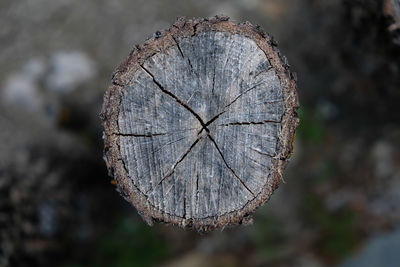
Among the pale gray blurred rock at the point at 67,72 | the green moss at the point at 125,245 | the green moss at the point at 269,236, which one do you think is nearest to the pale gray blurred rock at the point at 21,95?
the pale gray blurred rock at the point at 67,72

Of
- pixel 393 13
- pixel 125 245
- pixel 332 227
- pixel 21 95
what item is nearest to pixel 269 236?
pixel 332 227

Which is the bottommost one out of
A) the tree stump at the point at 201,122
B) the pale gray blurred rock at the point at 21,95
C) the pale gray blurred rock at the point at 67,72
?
the tree stump at the point at 201,122

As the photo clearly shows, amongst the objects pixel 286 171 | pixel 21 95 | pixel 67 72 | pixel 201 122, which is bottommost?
pixel 201 122

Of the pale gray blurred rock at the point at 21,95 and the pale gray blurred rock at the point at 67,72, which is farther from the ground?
the pale gray blurred rock at the point at 67,72

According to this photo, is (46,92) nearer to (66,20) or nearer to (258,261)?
(66,20)

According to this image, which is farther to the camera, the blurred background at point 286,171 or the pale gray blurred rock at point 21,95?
the pale gray blurred rock at point 21,95

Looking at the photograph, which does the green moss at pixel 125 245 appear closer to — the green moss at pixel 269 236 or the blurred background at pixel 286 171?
the blurred background at pixel 286 171

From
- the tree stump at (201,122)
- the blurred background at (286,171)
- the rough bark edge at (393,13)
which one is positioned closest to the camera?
the tree stump at (201,122)

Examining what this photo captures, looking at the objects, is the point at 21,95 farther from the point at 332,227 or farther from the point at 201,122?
the point at 332,227

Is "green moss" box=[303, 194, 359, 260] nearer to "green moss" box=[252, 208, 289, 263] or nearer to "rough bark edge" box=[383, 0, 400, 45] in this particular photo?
"green moss" box=[252, 208, 289, 263]
